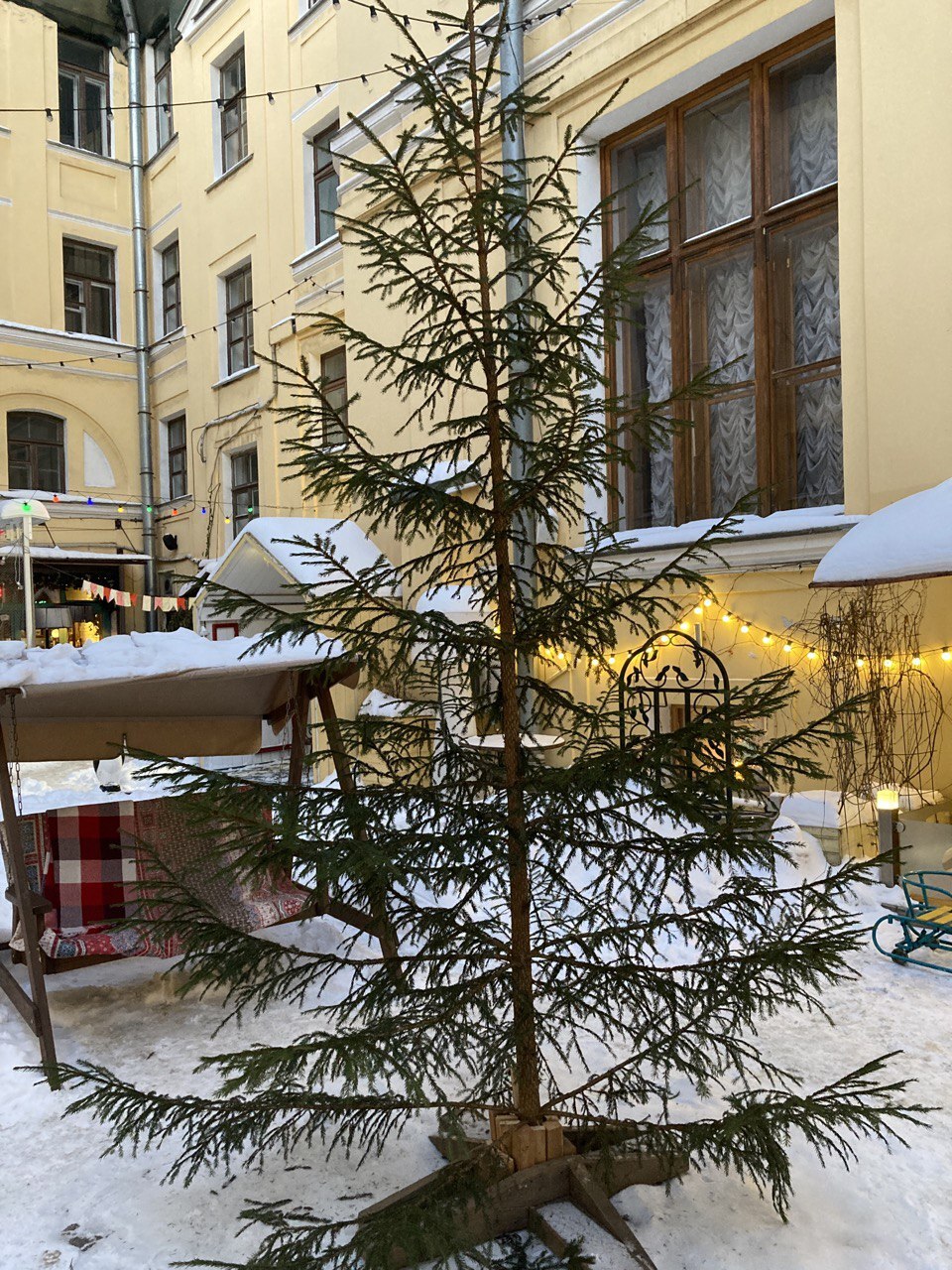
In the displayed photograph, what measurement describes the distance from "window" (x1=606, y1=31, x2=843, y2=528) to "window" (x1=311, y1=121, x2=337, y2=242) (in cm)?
693

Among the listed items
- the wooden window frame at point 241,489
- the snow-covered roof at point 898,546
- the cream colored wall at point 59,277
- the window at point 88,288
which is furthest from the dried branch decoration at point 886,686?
the window at point 88,288

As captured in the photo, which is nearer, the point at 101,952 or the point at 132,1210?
the point at 132,1210

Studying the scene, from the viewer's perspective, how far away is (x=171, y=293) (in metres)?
19.8

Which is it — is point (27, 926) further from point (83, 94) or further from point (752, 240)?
point (83, 94)

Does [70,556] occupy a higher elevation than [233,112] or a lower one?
lower

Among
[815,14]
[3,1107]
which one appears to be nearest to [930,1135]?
[3,1107]

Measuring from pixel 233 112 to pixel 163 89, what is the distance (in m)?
4.18

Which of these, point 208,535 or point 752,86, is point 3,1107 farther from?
point 208,535

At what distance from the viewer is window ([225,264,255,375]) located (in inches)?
668

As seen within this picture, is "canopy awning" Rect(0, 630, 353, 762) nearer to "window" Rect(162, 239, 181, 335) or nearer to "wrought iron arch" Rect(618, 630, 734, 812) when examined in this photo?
"wrought iron arch" Rect(618, 630, 734, 812)

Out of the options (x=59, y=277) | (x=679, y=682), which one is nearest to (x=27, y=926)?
(x=679, y=682)

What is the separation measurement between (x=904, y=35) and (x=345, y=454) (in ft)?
20.1

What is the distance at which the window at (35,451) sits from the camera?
18.8m

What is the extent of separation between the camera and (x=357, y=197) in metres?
12.1
